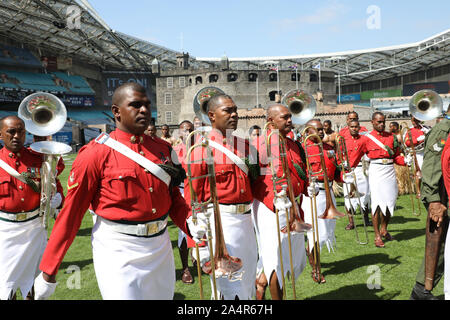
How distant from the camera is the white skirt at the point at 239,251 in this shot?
396 centimetres

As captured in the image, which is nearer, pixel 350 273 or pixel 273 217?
pixel 273 217

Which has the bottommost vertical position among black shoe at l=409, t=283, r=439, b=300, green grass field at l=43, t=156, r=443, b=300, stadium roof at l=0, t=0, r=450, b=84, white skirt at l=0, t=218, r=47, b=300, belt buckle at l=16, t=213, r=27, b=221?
green grass field at l=43, t=156, r=443, b=300

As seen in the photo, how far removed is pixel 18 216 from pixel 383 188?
21.8ft

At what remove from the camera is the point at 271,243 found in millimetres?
4484

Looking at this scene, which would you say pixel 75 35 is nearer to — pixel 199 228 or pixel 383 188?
pixel 383 188

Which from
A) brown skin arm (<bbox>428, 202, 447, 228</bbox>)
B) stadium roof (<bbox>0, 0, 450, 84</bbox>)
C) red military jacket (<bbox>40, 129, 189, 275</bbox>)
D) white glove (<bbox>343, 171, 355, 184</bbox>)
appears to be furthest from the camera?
stadium roof (<bbox>0, 0, 450, 84</bbox>)

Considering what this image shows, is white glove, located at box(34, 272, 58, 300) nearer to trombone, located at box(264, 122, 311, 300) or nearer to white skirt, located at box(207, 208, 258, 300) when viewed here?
white skirt, located at box(207, 208, 258, 300)

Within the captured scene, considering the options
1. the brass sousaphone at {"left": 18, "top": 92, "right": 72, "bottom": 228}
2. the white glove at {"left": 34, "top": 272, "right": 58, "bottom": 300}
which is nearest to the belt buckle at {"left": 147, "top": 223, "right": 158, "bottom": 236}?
the white glove at {"left": 34, "top": 272, "right": 58, "bottom": 300}

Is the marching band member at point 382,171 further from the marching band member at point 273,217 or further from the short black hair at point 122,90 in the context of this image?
the short black hair at point 122,90

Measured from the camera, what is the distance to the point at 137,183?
9.87ft

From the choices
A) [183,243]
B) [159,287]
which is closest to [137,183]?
[159,287]

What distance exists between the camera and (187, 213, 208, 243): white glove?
3.06m

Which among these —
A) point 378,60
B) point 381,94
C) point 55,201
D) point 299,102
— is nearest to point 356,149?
point 299,102

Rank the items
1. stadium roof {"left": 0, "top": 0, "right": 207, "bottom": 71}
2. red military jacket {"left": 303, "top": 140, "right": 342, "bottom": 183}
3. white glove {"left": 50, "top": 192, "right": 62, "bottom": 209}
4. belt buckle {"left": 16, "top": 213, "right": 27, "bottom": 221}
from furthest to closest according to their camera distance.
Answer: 1. stadium roof {"left": 0, "top": 0, "right": 207, "bottom": 71}
2. red military jacket {"left": 303, "top": 140, "right": 342, "bottom": 183}
3. white glove {"left": 50, "top": 192, "right": 62, "bottom": 209}
4. belt buckle {"left": 16, "top": 213, "right": 27, "bottom": 221}
